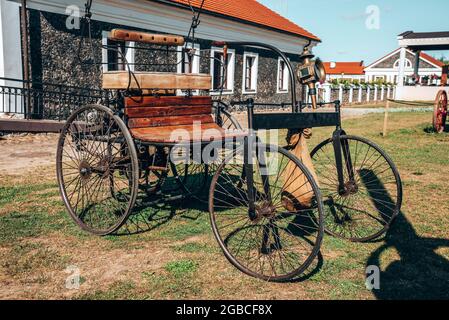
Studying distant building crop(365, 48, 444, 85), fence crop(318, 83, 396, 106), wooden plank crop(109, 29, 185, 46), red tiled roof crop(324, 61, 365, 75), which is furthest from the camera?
red tiled roof crop(324, 61, 365, 75)

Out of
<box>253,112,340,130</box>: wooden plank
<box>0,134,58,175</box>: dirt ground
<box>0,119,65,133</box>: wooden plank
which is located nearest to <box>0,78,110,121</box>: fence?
<box>0,134,58,175</box>: dirt ground

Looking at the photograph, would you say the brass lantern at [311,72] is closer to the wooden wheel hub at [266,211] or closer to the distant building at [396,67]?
the wooden wheel hub at [266,211]

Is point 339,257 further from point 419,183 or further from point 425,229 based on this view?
point 419,183

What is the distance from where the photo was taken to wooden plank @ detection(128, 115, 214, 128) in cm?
362

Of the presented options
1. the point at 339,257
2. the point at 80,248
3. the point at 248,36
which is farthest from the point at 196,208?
the point at 248,36

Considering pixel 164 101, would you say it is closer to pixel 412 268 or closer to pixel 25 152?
pixel 412 268

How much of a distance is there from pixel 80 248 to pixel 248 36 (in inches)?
653

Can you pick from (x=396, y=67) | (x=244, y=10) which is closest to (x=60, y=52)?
(x=244, y=10)

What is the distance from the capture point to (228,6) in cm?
1816

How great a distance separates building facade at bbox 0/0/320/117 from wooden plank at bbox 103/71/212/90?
14.9 inches

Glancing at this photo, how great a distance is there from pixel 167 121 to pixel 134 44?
9.73 metres

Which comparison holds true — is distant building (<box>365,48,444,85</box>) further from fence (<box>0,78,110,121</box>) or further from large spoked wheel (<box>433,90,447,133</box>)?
fence (<box>0,78,110,121</box>)

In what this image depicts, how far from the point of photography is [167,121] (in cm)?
383
